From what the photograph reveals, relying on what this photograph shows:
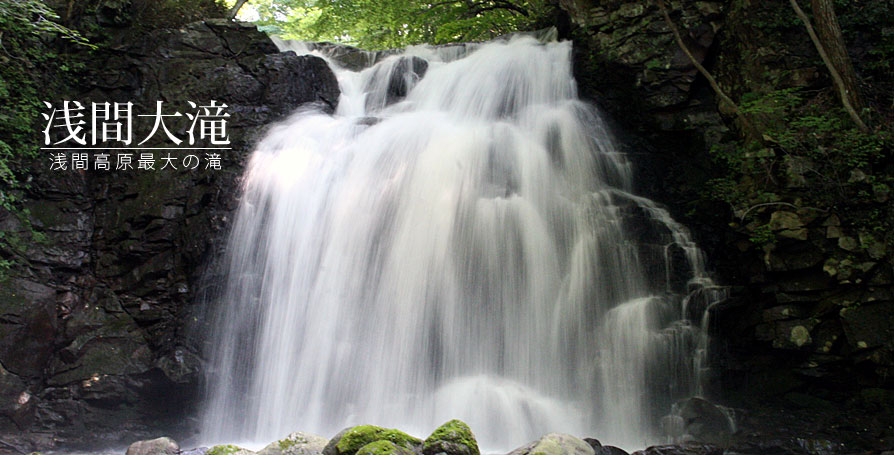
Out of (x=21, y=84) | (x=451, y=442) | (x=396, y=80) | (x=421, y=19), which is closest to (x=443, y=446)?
(x=451, y=442)

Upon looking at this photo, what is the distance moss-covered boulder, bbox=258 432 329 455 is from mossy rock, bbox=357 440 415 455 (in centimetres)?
100

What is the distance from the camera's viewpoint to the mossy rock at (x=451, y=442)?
4449 millimetres

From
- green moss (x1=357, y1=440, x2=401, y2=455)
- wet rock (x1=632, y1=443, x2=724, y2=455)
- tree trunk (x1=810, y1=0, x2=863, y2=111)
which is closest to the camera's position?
green moss (x1=357, y1=440, x2=401, y2=455)

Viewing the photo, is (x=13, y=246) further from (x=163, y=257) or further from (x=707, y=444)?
(x=707, y=444)

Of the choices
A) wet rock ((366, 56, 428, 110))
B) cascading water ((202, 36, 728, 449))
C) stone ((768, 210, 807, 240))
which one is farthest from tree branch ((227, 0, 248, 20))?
stone ((768, 210, 807, 240))

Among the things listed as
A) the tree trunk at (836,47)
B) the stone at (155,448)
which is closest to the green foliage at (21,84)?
the stone at (155,448)

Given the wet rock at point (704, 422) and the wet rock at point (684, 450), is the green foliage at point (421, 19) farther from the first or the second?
the wet rock at point (684, 450)

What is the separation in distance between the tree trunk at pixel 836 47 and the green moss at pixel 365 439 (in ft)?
21.0

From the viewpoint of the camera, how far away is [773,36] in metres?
8.17

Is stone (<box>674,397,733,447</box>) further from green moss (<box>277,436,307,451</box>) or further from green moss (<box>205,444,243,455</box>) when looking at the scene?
green moss (<box>205,444,243,455</box>)

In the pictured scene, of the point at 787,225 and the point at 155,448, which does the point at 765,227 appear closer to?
the point at 787,225

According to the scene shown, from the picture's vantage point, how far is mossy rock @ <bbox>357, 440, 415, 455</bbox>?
14.0 ft

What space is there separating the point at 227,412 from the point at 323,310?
1.68m

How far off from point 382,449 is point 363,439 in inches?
16.3
